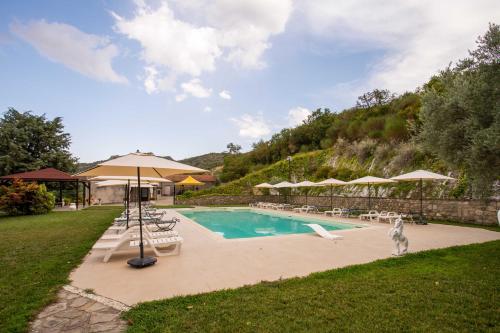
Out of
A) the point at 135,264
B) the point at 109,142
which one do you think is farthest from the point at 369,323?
the point at 109,142

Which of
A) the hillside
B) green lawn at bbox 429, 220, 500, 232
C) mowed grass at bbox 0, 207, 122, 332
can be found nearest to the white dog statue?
green lawn at bbox 429, 220, 500, 232

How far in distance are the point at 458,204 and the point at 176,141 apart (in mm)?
22322

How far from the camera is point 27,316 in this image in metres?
3.31

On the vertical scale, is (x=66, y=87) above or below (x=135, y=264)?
above

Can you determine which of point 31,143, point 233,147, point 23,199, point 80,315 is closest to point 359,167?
point 80,315

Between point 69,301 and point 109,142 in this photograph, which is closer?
point 69,301

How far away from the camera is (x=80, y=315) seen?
3420 mm

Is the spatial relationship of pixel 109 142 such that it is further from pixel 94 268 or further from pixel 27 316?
pixel 27 316

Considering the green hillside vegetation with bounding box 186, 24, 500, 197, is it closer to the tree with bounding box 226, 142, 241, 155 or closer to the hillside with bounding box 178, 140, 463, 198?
the hillside with bounding box 178, 140, 463, 198

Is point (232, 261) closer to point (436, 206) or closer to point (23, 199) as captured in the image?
point (436, 206)

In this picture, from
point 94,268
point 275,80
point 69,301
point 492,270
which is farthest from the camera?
point 275,80

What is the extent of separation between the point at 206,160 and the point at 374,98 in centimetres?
5185

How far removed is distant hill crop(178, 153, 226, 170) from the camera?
71869mm

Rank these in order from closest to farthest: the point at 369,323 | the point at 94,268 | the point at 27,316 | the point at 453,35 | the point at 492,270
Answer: the point at 369,323
the point at 27,316
the point at 492,270
the point at 94,268
the point at 453,35
